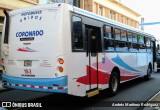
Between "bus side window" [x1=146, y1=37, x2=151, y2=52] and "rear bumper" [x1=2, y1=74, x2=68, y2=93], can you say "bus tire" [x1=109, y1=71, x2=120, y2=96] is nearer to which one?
"rear bumper" [x1=2, y1=74, x2=68, y2=93]

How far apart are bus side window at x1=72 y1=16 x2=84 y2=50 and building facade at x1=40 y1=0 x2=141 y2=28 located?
12556mm

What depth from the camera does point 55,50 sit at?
7883 mm

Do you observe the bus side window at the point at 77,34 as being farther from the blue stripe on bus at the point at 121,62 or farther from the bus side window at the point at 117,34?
the bus side window at the point at 117,34

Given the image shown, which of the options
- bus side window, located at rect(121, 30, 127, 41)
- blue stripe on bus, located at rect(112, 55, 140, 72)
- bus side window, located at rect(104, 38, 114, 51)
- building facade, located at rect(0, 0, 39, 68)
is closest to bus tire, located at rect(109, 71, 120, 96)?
blue stripe on bus, located at rect(112, 55, 140, 72)

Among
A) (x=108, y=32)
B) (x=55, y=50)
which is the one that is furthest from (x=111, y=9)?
(x=55, y=50)

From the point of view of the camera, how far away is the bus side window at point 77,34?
8297 mm

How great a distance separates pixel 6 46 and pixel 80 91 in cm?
267

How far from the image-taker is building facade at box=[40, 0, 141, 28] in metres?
29.7

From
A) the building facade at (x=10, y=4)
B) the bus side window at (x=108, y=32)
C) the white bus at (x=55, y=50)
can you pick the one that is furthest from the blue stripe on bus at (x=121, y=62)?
the building facade at (x=10, y=4)

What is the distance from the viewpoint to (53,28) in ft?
26.2

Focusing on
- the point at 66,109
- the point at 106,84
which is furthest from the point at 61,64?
the point at 106,84

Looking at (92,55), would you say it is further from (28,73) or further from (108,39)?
(28,73)

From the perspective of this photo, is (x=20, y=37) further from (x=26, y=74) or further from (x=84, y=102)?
(x=84, y=102)

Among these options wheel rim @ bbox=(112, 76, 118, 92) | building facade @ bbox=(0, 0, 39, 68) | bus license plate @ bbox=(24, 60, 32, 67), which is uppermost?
building facade @ bbox=(0, 0, 39, 68)
